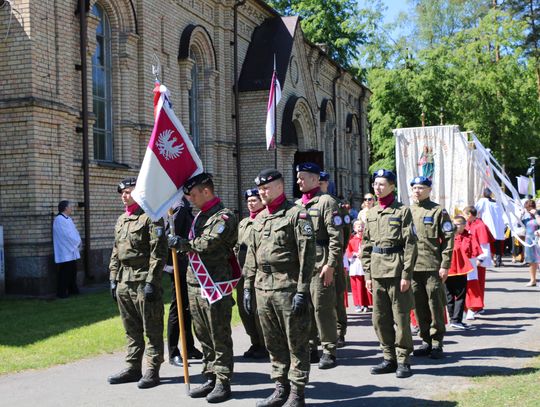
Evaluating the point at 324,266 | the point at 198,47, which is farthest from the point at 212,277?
the point at 198,47

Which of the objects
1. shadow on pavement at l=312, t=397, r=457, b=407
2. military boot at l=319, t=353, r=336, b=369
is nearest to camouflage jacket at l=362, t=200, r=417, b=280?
military boot at l=319, t=353, r=336, b=369

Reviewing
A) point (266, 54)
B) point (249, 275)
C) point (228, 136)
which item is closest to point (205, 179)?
point (249, 275)

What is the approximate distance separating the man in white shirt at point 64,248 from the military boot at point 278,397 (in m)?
7.53

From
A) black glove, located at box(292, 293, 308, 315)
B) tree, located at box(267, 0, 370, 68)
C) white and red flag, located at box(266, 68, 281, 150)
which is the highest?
tree, located at box(267, 0, 370, 68)

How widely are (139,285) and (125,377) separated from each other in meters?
0.94

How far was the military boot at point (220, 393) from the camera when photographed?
5.88m

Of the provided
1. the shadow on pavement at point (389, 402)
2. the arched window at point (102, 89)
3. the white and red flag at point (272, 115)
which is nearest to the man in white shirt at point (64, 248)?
the arched window at point (102, 89)

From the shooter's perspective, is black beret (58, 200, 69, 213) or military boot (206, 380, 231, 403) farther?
black beret (58, 200, 69, 213)

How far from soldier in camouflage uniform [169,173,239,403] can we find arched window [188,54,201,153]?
13.9 metres

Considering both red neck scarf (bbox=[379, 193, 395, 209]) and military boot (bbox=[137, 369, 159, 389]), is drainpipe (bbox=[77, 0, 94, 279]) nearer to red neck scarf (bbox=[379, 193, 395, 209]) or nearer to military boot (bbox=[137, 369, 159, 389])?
military boot (bbox=[137, 369, 159, 389])

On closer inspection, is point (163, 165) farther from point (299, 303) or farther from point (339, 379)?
point (339, 379)

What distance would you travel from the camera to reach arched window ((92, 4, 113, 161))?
15219 mm

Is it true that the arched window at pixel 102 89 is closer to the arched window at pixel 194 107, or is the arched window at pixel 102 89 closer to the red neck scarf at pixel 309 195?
the arched window at pixel 194 107

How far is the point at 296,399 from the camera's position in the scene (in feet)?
18.1
